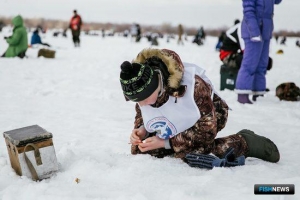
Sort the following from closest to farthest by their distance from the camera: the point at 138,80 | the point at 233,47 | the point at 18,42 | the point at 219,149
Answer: the point at 138,80 → the point at 219,149 → the point at 233,47 → the point at 18,42

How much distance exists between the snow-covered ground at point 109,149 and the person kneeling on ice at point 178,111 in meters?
0.10

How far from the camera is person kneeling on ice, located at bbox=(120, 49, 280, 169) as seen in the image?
1985 mm

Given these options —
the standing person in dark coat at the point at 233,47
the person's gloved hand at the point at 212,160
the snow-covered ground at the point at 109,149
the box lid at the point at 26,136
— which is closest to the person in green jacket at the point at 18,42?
the snow-covered ground at the point at 109,149

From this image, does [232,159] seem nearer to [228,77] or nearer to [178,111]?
[178,111]

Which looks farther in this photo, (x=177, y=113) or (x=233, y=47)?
(x=233, y=47)

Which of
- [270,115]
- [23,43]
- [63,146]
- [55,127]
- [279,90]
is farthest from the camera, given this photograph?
[23,43]

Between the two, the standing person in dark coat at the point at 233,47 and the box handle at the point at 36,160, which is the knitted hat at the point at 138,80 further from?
the standing person in dark coat at the point at 233,47

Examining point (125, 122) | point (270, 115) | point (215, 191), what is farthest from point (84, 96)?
point (215, 191)

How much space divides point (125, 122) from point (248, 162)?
1617 mm

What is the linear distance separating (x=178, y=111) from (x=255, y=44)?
103 inches

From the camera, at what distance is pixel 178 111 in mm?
2133

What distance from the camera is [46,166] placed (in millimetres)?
2041

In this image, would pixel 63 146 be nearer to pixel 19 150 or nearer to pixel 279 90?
pixel 19 150

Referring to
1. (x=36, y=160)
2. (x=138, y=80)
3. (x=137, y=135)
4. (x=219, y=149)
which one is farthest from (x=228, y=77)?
(x=36, y=160)
